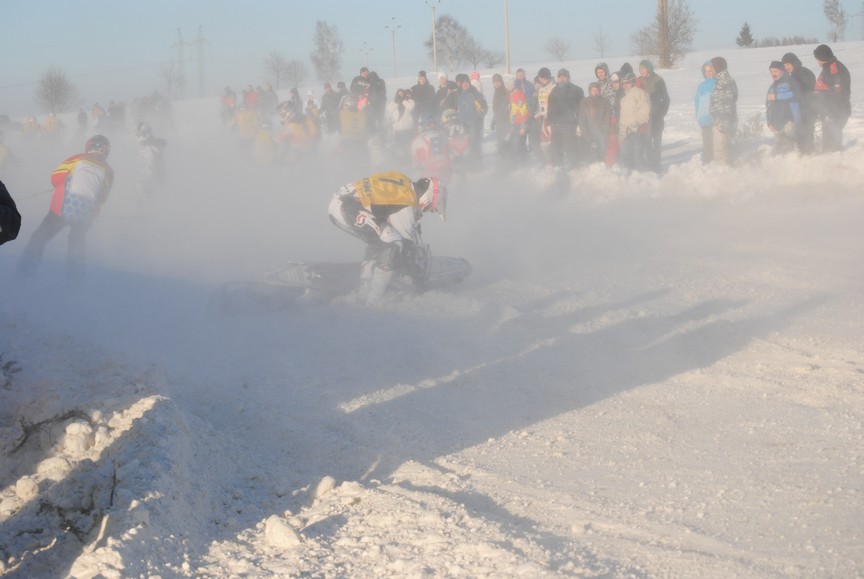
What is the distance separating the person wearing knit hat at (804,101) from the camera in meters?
15.6

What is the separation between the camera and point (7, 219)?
463cm

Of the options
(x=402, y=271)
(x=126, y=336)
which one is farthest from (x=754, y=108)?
(x=126, y=336)

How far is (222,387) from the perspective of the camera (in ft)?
25.9

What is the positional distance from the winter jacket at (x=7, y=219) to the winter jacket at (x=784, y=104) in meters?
→ 13.3

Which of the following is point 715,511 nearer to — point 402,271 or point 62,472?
point 62,472

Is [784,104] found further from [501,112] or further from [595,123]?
[501,112]

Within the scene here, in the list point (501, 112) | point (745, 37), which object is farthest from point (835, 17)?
point (501, 112)

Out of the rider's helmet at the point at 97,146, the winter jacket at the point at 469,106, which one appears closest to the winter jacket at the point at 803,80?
the winter jacket at the point at 469,106

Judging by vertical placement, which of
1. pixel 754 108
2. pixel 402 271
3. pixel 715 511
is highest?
pixel 754 108

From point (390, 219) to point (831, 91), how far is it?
8.80 metres

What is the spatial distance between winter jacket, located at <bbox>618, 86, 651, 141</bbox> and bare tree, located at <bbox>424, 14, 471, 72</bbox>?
2624 inches

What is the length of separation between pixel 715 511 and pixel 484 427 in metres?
2.13

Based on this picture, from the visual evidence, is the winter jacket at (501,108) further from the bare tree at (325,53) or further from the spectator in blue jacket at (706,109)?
the bare tree at (325,53)

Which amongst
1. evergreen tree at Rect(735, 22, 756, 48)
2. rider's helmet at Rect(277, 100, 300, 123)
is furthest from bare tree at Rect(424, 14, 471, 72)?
rider's helmet at Rect(277, 100, 300, 123)
